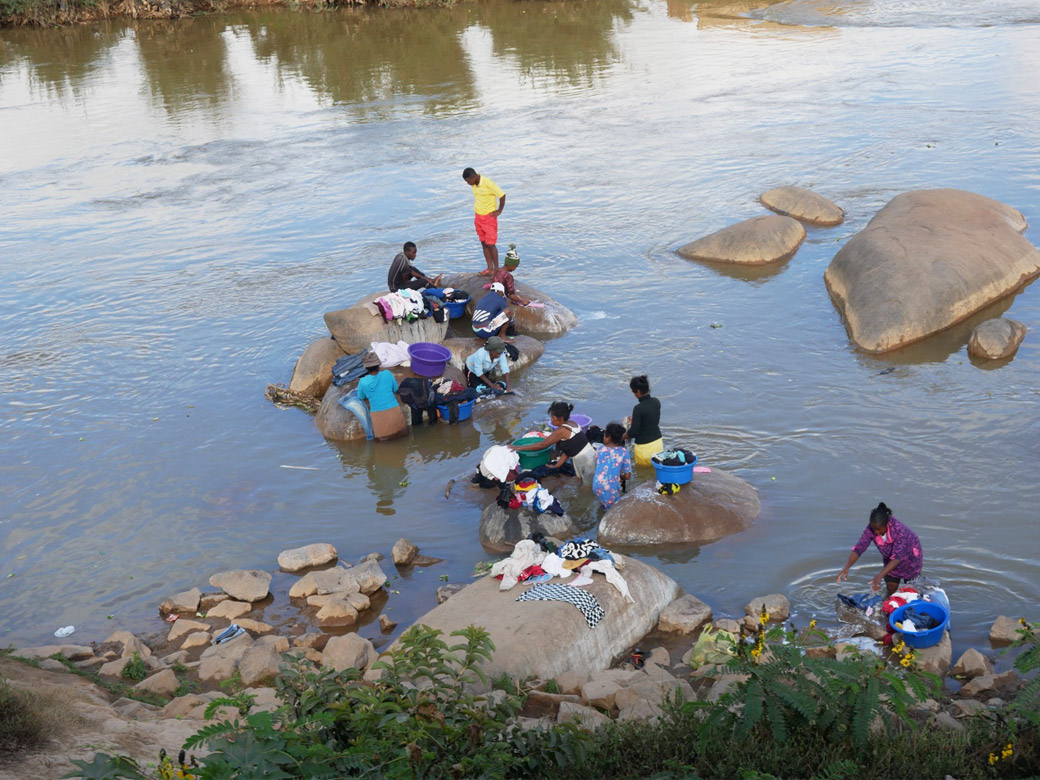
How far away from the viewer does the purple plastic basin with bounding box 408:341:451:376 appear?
11461mm

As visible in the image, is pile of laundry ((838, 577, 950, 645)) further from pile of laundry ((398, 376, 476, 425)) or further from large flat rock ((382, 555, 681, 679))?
pile of laundry ((398, 376, 476, 425))

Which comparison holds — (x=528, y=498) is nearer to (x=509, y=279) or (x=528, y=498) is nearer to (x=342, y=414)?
(x=342, y=414)

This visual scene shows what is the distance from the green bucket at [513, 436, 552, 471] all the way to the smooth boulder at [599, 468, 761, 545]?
0.94 metres

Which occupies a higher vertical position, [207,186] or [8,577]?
[207,186]

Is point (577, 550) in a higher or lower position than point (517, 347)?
lower

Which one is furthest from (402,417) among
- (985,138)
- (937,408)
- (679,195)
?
(985,138)

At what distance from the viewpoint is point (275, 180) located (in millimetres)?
21500

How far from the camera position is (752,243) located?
1504 centimetres

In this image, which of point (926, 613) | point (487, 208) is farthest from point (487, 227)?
point (926, 613)

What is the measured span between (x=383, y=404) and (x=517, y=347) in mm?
2311

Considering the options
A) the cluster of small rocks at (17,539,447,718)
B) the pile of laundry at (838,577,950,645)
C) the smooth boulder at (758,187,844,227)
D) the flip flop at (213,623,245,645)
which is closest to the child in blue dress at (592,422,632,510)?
the cluster of small rocks at (17,539,447,718)

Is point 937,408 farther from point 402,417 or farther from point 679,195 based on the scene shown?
point 679,195

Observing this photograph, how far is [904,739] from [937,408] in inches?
242

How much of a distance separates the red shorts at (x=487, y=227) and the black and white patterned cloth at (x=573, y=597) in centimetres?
776
